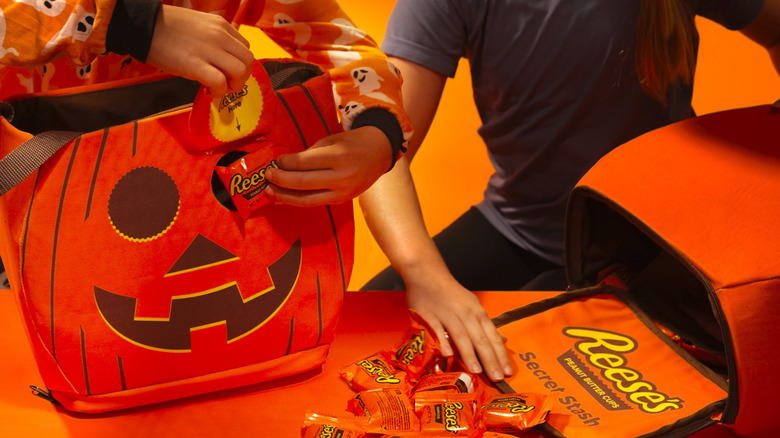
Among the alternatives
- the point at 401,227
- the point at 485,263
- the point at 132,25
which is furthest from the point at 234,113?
the point at 485,263

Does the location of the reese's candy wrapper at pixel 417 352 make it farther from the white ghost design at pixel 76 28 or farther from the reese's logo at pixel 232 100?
the white ghost design at pixel 76 28

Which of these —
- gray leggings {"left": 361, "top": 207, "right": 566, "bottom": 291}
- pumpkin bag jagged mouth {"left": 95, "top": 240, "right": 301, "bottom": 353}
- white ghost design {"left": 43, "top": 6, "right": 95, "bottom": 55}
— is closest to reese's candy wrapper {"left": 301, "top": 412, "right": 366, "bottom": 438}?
pumpkin bag jagged mouth {"left": 95, "top": 240, "right": 301, "bottom": 353}

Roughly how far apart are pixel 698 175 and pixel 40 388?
65cm

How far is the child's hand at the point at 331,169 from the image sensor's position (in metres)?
0.59

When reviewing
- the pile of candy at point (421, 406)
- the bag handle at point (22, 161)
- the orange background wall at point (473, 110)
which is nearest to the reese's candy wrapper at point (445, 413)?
the pile of candy at point (421, 406)

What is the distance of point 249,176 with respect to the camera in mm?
569

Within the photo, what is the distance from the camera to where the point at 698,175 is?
682 millimetres

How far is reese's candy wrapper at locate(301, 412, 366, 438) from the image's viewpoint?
0.56 metres

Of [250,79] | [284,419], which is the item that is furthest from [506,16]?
[284,419]

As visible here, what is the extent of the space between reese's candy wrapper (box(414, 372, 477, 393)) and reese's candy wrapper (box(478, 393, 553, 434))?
Result: 31mm

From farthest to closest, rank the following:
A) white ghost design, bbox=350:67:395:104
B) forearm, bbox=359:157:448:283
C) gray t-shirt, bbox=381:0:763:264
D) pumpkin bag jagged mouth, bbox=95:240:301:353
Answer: gray t-shirt, bbox=381:0:763:264 → forearm, bbox=359:157:448:283 → white ghost design, bbox=350:67:395:104 → pumpkin bag jagged mouth, bbox=95:240:301:353

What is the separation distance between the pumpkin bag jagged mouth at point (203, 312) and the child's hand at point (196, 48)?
18 cm

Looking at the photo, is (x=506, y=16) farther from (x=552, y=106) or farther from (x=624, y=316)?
(x=624, y=316)

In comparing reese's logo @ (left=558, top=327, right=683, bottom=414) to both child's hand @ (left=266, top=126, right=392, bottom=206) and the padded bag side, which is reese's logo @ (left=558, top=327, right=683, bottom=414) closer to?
the padded bag side
